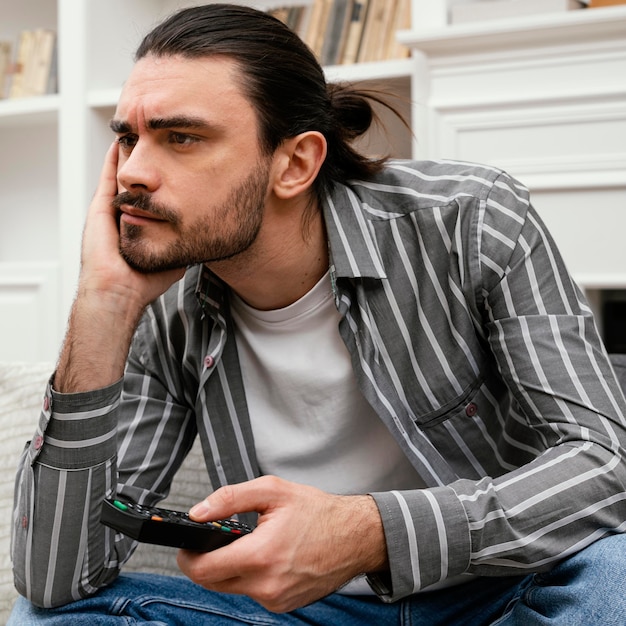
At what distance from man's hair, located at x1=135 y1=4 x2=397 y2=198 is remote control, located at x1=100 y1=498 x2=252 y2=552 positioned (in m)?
0.54

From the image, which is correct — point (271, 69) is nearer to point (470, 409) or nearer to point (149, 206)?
point (149, 206)

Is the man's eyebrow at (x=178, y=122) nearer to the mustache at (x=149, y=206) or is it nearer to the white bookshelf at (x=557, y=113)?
the mustache at (x=149, y=206)

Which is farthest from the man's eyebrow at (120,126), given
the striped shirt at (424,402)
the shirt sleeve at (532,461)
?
the shirt sleeve at (532,461)

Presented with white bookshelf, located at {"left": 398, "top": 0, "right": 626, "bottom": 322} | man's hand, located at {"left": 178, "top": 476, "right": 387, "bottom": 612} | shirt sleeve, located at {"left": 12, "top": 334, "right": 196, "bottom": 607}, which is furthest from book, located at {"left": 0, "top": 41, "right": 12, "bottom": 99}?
man's hand, located at {"left": 178, "top": 476, "right": 387, "bottom": 612}

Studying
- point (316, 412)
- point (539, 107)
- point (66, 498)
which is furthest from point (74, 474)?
point (539, 107)

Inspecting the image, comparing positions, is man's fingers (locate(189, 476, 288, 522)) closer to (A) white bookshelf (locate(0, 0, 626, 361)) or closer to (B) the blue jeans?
(B) the blue jeans

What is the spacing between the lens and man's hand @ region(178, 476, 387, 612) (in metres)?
0.80

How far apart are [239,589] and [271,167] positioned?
0.58 meters

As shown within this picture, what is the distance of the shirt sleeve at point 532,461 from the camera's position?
87cm

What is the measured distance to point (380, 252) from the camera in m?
1.16

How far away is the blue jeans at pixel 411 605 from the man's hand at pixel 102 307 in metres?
0.27

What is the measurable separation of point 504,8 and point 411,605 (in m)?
1.23

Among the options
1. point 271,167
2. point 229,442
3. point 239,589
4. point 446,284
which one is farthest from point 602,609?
point 271,167

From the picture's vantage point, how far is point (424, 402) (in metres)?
1.12
